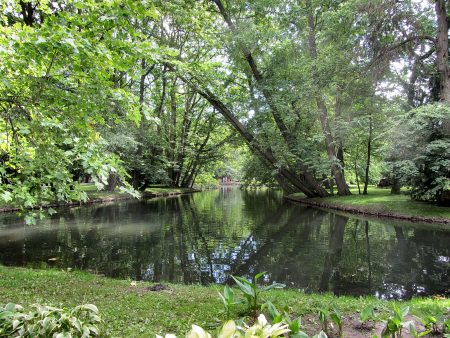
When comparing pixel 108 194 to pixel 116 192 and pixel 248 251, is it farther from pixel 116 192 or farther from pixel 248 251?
pixel 248 251

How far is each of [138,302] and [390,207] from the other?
16.8 metres

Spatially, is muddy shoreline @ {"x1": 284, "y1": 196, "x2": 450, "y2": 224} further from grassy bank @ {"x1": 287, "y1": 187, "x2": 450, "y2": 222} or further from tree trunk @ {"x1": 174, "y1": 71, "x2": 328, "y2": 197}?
tree trunk @ {"x1": 174, "y1": 71, "x2": 328, "y2": 197}

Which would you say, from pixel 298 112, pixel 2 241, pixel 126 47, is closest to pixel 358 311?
pixel 126 47

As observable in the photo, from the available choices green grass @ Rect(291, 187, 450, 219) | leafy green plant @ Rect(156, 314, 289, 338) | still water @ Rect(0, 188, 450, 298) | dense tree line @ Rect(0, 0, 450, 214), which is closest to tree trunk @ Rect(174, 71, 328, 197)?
dense tree line @ Rect(0, 0, 450, 214)

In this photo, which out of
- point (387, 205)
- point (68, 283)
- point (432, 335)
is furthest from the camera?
point (387, 205)

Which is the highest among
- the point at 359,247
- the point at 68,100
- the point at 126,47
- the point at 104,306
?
the point at 126,47

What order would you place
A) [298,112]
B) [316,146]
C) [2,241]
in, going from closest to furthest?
[2,241]
[298,112]
[316,146]

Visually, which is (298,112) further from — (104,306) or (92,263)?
(104,306)

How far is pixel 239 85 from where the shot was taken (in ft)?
75.3

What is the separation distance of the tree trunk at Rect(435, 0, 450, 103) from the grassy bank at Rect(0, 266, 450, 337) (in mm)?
→ 14198

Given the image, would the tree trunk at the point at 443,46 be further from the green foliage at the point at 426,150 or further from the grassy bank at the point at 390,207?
the grassy bank at the point at 390,207

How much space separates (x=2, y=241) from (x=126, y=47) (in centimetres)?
977

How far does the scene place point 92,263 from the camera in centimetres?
874

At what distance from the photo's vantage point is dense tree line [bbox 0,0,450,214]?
12.7 ft
